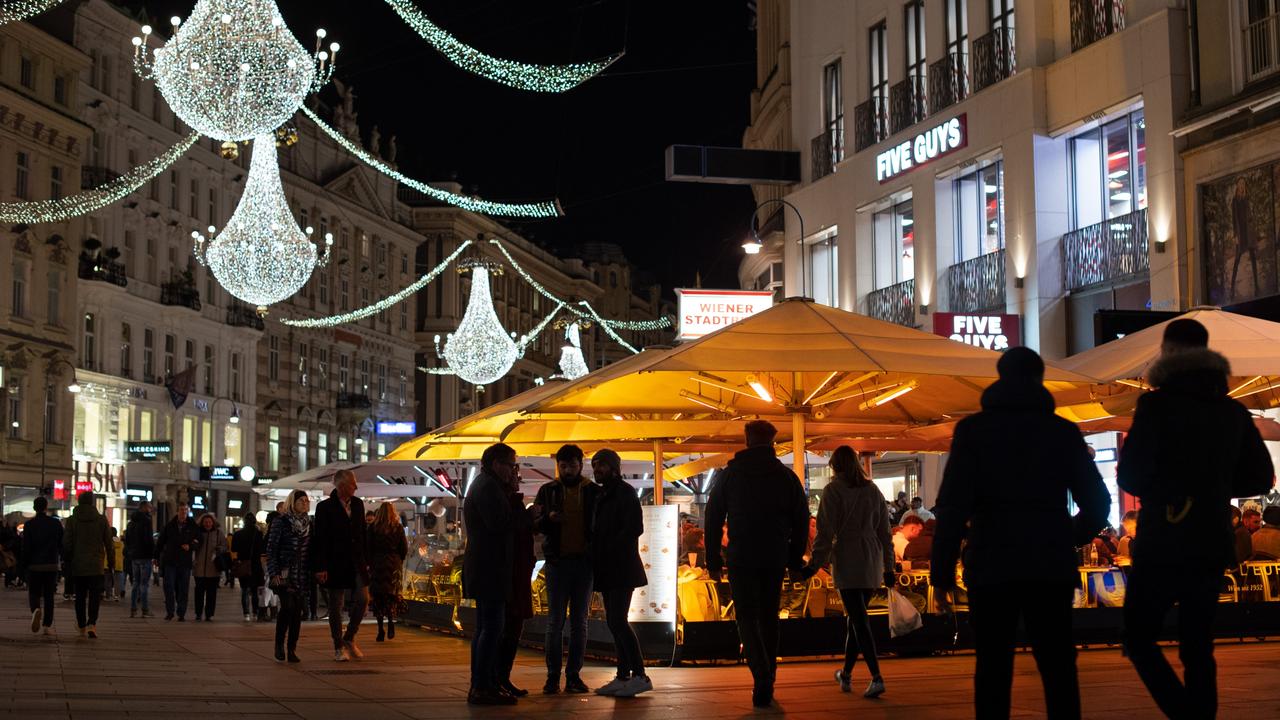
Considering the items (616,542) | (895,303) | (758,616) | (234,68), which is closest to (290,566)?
(616,542)

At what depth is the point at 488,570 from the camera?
11.4 metres

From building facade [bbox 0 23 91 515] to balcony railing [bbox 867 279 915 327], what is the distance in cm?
2577

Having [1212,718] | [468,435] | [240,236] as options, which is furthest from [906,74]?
[1212,718]

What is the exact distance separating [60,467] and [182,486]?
7.30 m

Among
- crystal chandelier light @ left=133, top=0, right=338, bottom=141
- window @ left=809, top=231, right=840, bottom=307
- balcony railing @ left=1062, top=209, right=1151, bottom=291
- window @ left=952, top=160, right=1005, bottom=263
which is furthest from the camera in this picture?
window @ left=809, top=231, right=840, bottom=307

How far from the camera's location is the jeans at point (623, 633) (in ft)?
38.9

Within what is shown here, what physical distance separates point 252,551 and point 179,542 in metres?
1.51

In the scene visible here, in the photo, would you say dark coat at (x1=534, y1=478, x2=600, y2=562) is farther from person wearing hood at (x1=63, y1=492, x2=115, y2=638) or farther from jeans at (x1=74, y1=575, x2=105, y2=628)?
jeans at (x1=74, y1=575, x2=105, y2=628)

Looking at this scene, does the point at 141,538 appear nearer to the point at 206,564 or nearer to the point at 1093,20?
the point at 206,564

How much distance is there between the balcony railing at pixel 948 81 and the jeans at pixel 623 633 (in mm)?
20527

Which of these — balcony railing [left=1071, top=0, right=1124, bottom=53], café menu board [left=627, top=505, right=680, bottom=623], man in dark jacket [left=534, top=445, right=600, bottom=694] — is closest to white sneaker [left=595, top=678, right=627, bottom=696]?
man in dark jacket [left=534, top=445, right=600, bottom=694]

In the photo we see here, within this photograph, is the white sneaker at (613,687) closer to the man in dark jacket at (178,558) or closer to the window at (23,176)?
the man in dark jacket at (178,558)

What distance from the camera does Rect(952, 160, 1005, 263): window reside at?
2953cm

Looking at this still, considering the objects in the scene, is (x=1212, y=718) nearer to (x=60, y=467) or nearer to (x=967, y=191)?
(x=967, y=191)
